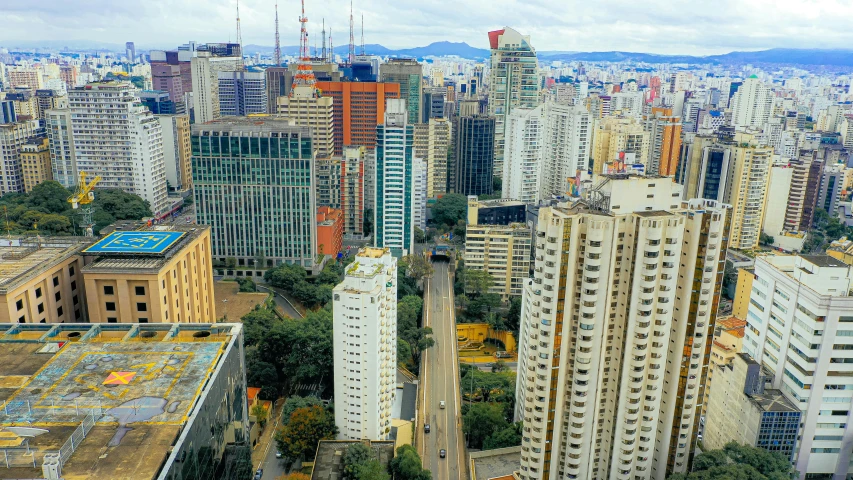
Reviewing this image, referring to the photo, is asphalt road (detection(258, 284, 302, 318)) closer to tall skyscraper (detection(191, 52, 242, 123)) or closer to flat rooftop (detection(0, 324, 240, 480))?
flat rooftop (detection(0, 324, 240, 480))

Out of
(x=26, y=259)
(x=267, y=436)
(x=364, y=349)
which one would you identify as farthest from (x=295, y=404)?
(x=26, y=259)

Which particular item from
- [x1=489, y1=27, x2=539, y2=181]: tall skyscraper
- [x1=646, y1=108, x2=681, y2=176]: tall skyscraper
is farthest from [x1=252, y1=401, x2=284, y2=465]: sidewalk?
[x1=646, y1=108, x2=681, y2=176]: tall skyscraper

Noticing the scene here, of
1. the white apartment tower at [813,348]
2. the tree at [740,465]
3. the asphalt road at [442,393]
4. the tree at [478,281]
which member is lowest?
the asphalt road at [442,393]

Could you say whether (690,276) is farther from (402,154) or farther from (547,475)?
(402,154)

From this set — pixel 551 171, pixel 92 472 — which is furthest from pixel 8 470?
pixel 551 171

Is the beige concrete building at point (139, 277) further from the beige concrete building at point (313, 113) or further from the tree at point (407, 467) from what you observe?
the beige concrete building at point (313, 113)

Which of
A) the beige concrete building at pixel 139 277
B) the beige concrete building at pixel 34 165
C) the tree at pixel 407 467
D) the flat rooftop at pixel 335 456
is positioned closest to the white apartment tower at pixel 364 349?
the flat rooftop at pixel 335 456
